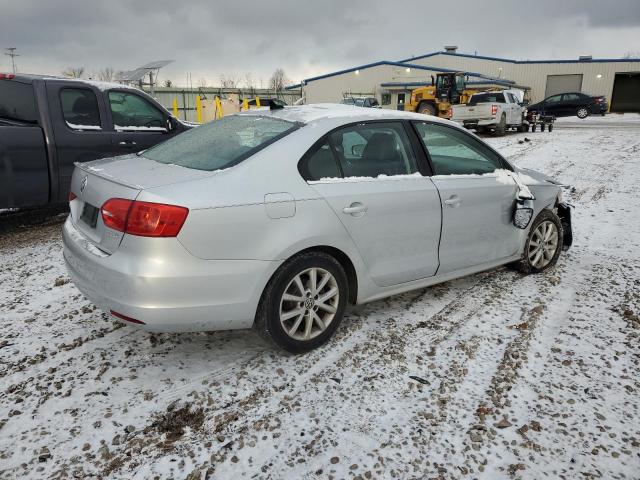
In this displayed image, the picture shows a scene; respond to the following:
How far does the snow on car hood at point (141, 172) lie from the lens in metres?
2.69

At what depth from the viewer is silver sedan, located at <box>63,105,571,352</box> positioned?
8.37ft

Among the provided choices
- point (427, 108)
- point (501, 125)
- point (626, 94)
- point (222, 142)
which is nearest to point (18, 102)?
point (222, 142)

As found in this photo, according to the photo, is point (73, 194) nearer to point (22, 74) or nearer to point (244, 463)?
point (244, 463)

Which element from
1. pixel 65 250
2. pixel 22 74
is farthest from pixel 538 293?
pixel 22 74

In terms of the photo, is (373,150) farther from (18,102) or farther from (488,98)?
(488,98)

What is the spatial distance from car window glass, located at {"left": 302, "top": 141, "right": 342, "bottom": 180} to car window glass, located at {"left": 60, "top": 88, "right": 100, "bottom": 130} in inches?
164

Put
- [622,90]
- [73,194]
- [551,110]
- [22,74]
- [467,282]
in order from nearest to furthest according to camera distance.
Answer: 1. [73,194]
2. [467,282]
3. [22,74]
4. [551,110]
5. [622,90]

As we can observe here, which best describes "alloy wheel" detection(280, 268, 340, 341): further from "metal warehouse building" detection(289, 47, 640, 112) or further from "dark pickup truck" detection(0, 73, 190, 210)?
"metal warehouse building" detection(289, 47, 640, 112)

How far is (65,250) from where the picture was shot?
3195 millimetres

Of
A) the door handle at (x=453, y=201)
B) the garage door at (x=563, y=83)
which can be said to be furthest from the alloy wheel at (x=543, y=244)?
the garage door at (x=563, y=83)

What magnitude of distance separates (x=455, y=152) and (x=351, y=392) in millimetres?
2193

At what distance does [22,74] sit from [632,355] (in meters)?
7.00

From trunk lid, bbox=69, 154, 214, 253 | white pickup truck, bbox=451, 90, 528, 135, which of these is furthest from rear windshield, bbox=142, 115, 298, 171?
white pickup truck, bbox=451, 90, 528, 135

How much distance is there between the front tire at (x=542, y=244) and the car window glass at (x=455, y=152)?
0.77 meters
